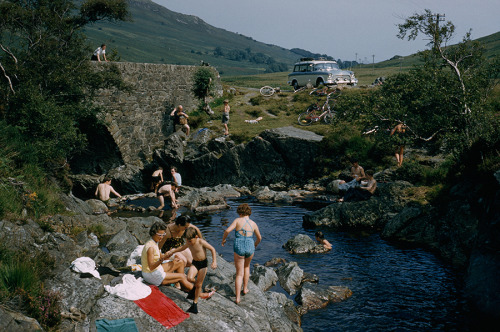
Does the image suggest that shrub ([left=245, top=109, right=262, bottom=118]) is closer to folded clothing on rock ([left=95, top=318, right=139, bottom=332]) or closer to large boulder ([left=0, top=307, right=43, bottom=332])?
folded clothing on rock ([left=95, top=318, right=139, bottom=332])

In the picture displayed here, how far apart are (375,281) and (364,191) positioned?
7865 millimetres

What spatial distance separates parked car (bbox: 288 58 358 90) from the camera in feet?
138

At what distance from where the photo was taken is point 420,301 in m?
12.7

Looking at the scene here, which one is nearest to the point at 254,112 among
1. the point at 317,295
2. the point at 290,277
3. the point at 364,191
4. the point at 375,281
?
the point at 364,191

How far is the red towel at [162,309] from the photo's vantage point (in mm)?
8992

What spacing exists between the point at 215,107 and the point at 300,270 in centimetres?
2821

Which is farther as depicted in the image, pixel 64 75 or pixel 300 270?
pixel 64 75

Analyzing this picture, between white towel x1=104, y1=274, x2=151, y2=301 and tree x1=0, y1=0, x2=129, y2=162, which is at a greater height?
tree x1=0, y1=0, x2=129, y2=162

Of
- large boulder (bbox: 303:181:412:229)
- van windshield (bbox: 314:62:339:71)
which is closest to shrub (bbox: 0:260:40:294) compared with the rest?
large boulder (bbox: 303:181:412:229)

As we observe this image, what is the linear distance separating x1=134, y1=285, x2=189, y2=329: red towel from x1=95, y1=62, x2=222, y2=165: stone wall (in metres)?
21.9

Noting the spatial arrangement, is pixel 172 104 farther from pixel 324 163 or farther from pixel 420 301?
pixel 420 301

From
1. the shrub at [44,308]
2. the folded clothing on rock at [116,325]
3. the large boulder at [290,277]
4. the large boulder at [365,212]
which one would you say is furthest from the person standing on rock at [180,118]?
the folded clothing on rock at [116,325]

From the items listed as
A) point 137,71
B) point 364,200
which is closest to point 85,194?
point 137,71

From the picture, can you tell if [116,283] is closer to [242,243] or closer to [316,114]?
[242,243]
